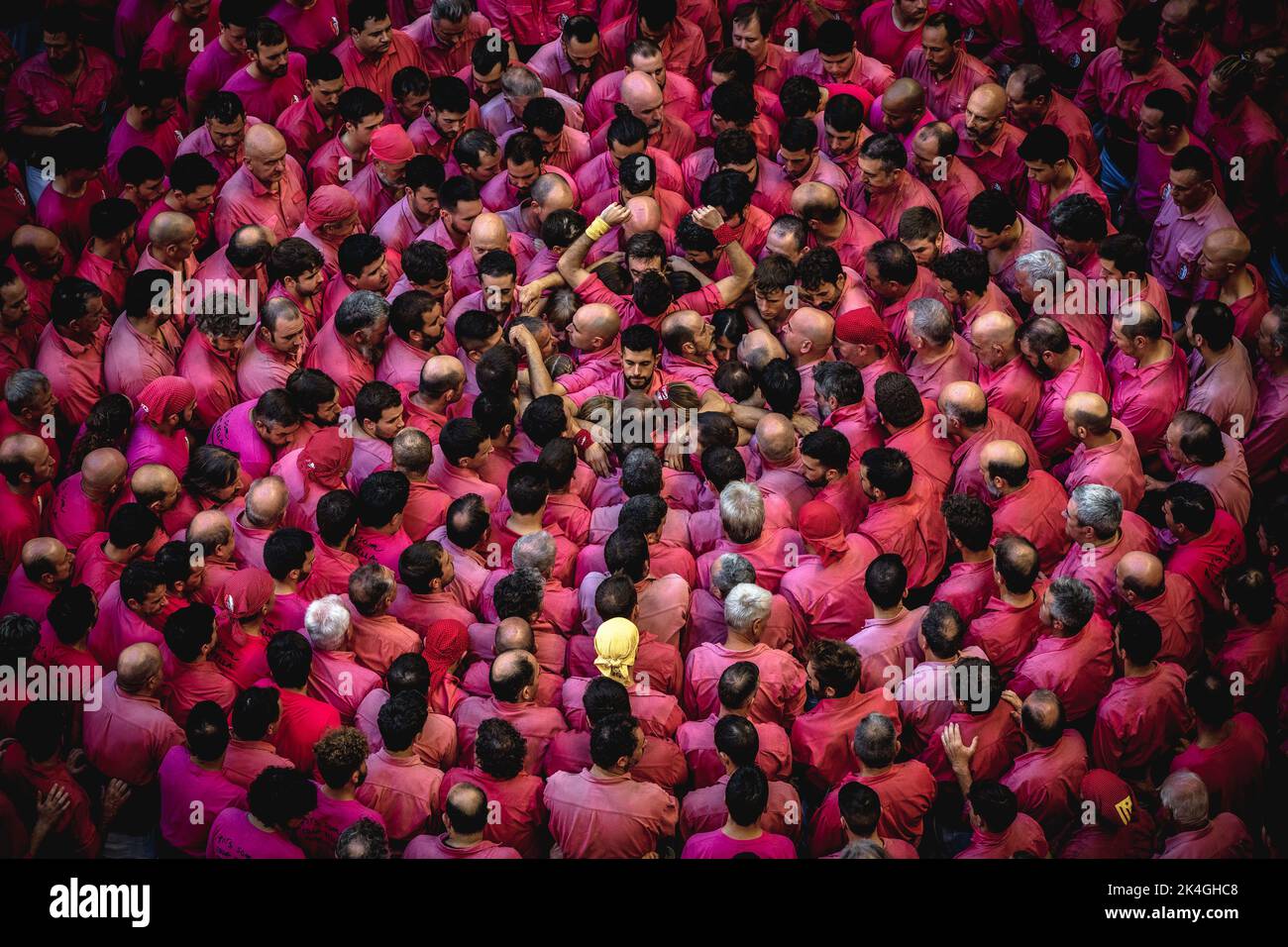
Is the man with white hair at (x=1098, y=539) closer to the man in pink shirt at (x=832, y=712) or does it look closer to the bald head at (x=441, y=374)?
the man in pink shirt at (x=832, y=712)

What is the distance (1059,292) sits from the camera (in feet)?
36.8

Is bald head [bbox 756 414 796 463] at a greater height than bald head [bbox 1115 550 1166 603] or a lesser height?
greater

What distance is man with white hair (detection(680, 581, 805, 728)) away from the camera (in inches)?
370

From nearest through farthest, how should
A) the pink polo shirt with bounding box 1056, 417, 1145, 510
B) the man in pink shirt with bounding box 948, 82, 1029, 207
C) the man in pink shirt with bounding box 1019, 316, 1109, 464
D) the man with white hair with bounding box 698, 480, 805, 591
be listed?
the man with white hair with bounding box 698, 480, 805, 591
the pink polo shirt with bounding box 1056, 417, 1145, 510
the man in pink shirt with bounding box 1019, 316, 1109, 464
the man in pink shirt with bounding box 948, 82, 1029, 207

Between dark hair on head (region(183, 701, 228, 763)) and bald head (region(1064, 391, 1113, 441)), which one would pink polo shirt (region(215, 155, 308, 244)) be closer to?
dark hair on head (region(183, 701, 228, 763))

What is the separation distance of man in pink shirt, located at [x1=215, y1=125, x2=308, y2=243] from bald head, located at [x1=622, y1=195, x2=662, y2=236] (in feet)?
7.56

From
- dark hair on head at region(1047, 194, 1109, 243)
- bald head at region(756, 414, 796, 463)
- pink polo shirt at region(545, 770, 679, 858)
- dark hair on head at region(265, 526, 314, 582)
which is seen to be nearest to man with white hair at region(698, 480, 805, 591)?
bald head at region(756, 414, 796, 463)

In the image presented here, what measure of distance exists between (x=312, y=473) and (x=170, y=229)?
2.12 meters

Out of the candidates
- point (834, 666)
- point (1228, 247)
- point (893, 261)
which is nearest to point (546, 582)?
point (834, 666)

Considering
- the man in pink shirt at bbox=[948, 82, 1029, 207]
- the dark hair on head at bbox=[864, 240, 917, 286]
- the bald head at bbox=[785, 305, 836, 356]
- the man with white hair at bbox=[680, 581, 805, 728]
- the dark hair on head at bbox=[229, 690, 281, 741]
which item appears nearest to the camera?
the dark hair on head at bbox=[229, 690, 281, 741]

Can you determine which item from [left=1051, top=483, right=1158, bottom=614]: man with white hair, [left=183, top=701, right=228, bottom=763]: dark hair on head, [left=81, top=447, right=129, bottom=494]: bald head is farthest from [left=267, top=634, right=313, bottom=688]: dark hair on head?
[left=1051, top=483, right=1158, bottom=614]: man with white hair

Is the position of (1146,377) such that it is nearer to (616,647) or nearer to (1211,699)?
(1211,699)

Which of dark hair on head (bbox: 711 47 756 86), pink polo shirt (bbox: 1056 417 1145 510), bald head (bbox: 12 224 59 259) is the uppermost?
dark hair on head (bbox: 711 47 756 86)

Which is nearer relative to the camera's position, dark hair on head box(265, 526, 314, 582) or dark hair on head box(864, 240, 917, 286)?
dark hair on head box(265, 526, 314, 582)
